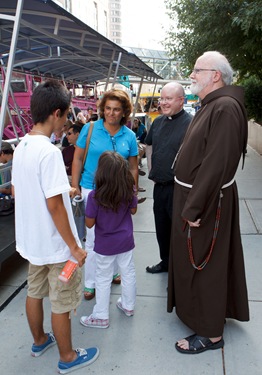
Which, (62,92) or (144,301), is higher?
(62,92)

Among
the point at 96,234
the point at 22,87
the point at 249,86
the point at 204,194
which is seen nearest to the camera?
the point at 204,194

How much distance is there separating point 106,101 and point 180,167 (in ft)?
3.25

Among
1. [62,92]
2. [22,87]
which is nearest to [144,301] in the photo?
[62,92]

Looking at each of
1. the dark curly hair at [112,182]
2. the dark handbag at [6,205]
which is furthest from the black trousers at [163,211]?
the dark handbag at [6,205]

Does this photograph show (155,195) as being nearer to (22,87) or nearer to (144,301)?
(144,301)

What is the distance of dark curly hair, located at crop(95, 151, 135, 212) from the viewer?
241cm

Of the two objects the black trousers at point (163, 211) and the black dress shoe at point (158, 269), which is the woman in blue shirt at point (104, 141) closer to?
the black trousers at point (163, 211)

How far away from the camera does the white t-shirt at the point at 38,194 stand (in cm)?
180

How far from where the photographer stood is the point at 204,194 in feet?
6.89

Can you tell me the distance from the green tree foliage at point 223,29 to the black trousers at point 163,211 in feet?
14.5

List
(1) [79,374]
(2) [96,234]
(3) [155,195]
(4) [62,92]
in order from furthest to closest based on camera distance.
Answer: (3) [155,195] → (2) [96,234] → (1) [79,374] → (4) [62,92]

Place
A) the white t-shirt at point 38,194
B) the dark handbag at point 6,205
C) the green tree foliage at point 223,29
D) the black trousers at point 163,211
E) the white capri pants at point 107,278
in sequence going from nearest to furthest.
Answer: the white t-shirt at point 38,194 → the white capri pants at point 107,278 → the black trousers at point 163,211 → the dark handbag at point 6,205 → the green tree foliage at point 223,29

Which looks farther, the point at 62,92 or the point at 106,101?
the point at 106,101

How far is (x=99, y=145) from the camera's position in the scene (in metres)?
2.94
